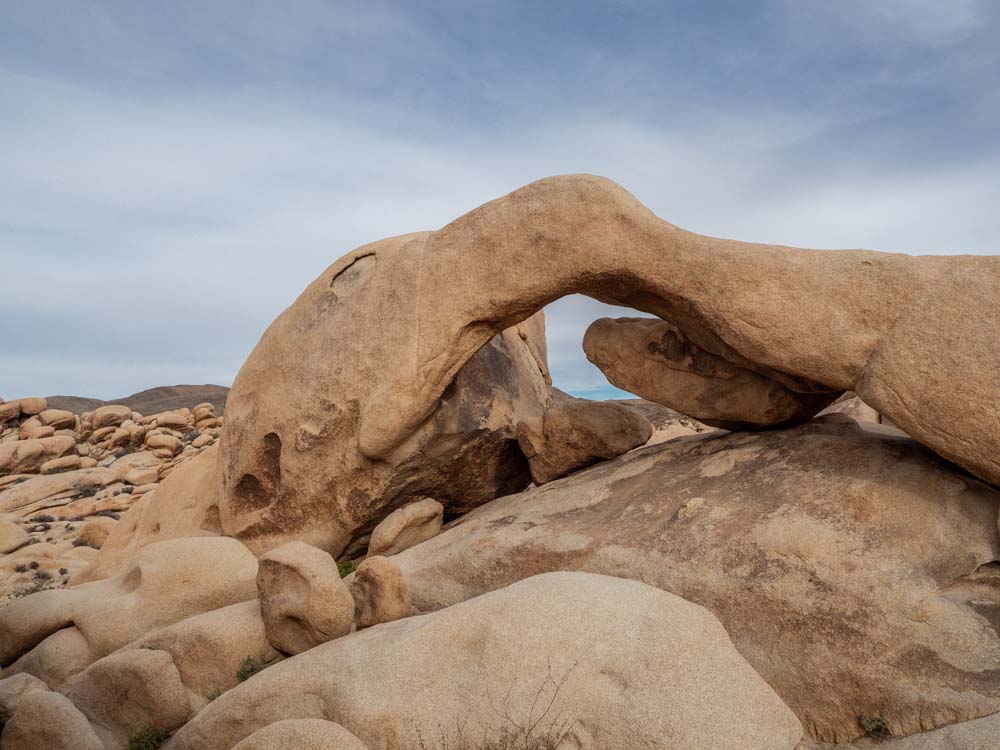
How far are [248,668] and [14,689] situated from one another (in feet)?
7.19

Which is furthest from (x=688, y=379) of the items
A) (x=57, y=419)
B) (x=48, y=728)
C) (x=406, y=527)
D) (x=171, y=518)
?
(x=57, y=419)

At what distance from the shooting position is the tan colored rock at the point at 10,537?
1435 cm

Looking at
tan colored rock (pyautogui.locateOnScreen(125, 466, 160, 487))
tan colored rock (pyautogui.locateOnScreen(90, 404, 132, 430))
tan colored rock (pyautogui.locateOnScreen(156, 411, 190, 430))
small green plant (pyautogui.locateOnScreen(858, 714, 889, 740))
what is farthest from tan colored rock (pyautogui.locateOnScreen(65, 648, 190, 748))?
tan colored rock (pyautogui.locateOnScreen(90, 404, 132, 430))

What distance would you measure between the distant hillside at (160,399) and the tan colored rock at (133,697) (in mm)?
43448

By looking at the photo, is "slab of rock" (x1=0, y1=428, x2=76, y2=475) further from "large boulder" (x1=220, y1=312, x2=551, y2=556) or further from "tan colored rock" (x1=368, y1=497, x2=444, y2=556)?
"tan colored rock" (x1=368, y1=497, x2=444, y2=556)

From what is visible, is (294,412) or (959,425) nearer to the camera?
(959,425)

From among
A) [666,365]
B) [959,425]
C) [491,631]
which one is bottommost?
[491,631]

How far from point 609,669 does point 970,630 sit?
9.18ft

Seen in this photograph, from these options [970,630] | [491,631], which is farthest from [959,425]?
[491,631]

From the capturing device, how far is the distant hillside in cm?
5429

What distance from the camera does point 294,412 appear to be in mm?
9672

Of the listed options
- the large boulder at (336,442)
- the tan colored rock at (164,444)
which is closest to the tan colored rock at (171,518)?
the large boulder at (336,442)

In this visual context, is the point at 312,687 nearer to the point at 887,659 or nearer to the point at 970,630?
the point at 887,659

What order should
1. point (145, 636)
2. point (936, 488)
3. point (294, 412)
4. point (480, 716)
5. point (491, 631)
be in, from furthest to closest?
point (294, 412) < point (145, 636) < point (936, 488) < point (491, 631) < point (480, 716)
